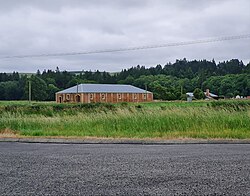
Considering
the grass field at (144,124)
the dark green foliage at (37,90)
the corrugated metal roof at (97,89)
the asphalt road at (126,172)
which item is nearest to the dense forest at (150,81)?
the dark green foliage at (37,90)

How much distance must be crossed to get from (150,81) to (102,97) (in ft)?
96.2

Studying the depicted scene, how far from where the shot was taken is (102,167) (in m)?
6.65

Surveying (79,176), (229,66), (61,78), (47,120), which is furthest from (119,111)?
(229,66)

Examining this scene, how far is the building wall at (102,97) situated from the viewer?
90375 mm

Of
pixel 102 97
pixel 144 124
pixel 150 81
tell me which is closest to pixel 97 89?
pixel 102 97

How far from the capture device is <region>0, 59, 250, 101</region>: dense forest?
100250mm

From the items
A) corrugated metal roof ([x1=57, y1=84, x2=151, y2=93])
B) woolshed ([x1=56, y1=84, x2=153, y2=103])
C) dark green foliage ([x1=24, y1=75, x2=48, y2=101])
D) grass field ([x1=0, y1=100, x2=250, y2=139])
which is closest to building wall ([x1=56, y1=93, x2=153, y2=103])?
woolshed ([x1=56, y1=84, x2=153, y2=103])

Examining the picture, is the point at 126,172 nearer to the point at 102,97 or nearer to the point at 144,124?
the point at 144,124

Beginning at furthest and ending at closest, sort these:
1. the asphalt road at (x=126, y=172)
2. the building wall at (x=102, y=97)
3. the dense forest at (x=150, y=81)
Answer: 1. the dense forest at (x=150, y=81)
2. the building wall at (x=102, y=97)
3. the asphalt road at (x=126, y=172)

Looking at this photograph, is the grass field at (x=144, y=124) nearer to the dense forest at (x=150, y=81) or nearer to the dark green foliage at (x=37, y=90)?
the dense forest at (x=150, y=81)

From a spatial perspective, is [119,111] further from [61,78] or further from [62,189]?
[61,78]

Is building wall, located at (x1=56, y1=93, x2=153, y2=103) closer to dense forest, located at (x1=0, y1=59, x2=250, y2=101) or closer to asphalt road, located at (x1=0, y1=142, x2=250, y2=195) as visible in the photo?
dense forest, located at (x1=0, y1=59, x2=250, y2=101)

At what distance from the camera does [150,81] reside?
392ft

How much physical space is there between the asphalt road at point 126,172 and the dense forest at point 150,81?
284ft
